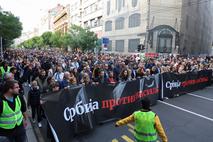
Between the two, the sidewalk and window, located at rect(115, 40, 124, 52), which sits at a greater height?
window, located at rect(115, 40, 124, 52)

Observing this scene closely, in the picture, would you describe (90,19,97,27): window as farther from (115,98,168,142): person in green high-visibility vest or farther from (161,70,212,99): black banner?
(115,98,168,142): person in green high-visibility vest

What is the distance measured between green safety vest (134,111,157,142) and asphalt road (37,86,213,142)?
7.90 feet

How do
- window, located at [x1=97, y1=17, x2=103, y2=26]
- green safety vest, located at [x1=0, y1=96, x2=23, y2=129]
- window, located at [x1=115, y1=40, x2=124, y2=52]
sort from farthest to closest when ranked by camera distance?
window, located at [x1=97, y1=17, x2=103, y2=26] < window, located at [x1=115, y1=40, x2=124, y2=52] < green safety vest, located at [x1=0, y1=96, x2=23, y2=129]

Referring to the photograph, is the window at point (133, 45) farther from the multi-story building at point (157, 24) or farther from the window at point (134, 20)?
the window at point (134, 20)

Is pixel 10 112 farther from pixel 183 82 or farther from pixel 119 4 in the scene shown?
pixel 119 4

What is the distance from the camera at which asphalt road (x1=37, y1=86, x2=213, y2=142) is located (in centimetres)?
705

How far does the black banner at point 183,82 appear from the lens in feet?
38.6

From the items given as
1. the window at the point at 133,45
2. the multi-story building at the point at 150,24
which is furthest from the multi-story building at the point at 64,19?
the window at the point at 133,45

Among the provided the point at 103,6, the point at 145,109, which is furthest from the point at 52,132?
the point at 103,6

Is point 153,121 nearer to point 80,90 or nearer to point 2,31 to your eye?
point 80,90

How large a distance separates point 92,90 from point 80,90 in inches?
23.0

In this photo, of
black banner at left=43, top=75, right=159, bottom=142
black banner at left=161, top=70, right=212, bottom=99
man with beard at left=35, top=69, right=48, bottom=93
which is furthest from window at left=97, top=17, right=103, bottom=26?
man with beard at left=35, top=69, right=48, bottom=93

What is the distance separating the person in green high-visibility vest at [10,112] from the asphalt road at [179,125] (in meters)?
1.98

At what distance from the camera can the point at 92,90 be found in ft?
24.8
